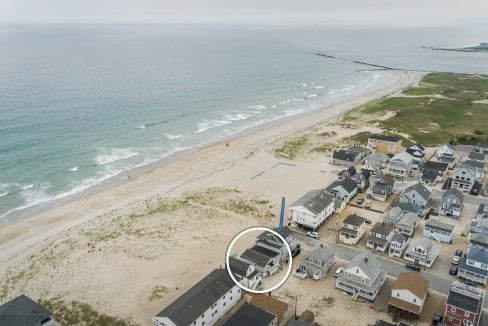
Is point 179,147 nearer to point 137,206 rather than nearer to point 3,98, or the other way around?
point 137,206

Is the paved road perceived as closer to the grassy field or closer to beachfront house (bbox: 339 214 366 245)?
beachfront house (bbox: 339 214 366 245)

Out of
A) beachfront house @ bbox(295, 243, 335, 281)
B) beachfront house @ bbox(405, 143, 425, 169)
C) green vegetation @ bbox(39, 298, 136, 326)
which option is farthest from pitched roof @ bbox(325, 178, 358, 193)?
green vegetation @ bbox(39, 298, 136, 326)

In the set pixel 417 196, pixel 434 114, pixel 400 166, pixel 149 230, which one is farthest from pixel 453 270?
pixel 434 114

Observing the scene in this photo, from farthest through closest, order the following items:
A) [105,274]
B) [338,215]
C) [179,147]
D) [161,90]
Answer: [161,90] → [179,147] → [338,215] → [105,274]

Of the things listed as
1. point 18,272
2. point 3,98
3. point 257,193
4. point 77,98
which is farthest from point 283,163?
point 3,98

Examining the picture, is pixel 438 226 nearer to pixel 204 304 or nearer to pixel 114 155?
pixel 204 304
